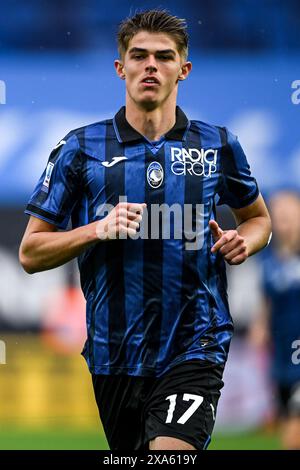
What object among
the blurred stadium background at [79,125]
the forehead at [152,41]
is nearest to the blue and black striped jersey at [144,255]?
the forehead at [152,41]

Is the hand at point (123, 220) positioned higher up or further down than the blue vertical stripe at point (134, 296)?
higher up

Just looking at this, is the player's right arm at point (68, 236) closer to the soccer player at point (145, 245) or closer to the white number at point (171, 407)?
the soccer player at point (145, 245)

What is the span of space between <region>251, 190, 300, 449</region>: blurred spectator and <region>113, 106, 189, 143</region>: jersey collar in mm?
3289

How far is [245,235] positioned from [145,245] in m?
0.55

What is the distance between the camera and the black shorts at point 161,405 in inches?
153

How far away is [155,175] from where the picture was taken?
4148 millimetres

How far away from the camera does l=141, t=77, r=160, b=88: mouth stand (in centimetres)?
411

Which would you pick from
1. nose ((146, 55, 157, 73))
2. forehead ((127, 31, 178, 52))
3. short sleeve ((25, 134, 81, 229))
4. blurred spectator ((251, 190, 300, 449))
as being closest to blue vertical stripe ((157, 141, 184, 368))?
short sleeve ((25, 134, 81, 229))

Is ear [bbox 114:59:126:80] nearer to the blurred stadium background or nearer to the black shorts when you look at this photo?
the black shorts

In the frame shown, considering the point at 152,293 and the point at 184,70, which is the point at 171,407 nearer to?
the point at 152,293

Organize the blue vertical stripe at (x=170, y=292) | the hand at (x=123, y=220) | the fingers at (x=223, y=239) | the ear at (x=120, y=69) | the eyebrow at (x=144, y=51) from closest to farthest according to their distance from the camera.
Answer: the hand at (x=123, y=220) → the fingers at (x=223, y=239) → the blue vertical stripe at (x=170, y=292) → the eyebrow at (x=144, y=51) → the ear at (x=120, y=69)

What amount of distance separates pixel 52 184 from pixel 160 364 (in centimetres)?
85
